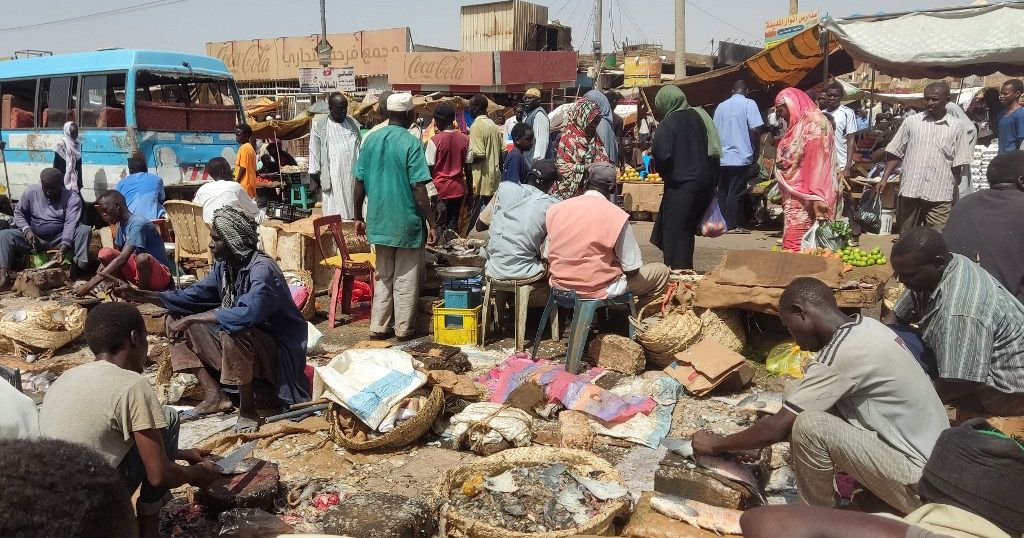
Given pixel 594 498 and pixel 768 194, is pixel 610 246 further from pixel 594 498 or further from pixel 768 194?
pixel 768 194

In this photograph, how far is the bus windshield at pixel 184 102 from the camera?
11.1 metres

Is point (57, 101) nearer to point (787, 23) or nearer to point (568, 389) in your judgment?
point (568, 389)

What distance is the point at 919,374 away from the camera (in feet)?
10.1

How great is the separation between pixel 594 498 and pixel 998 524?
1.82m

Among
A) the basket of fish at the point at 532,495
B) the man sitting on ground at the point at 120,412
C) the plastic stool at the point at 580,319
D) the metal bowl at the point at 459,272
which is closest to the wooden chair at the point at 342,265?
the metal bowl at the point at 459,272

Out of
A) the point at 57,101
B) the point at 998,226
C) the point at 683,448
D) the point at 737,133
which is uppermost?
the point at 57,101

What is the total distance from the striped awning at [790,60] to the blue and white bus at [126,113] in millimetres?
8704

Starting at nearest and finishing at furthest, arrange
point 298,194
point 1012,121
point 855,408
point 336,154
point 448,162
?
point 855,408 → point 336,154 → point 448,162 → point 1012,121 → point 298,194

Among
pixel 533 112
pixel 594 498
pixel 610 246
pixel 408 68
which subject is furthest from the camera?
pixel 408 68

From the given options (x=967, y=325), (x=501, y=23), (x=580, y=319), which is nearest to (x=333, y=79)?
(x=580, y=319)

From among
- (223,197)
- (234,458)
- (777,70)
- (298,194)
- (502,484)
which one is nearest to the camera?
(502,484)

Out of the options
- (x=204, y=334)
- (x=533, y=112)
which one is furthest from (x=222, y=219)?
(x=533, y=112)

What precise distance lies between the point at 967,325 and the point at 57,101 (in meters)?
12.9

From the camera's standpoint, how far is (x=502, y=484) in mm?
3848
